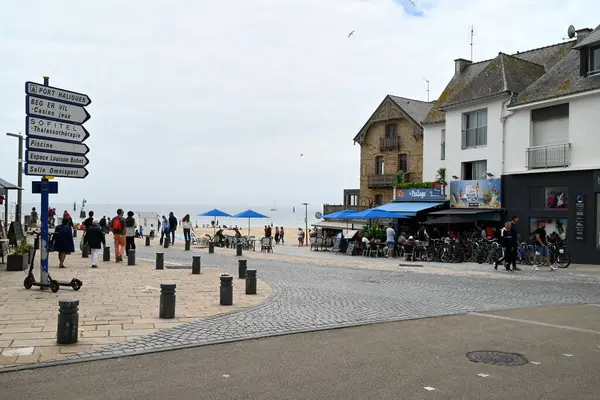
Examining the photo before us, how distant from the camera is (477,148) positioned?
29.0 m

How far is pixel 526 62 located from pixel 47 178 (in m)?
26.6

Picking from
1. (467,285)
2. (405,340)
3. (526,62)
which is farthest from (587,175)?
(405,340)

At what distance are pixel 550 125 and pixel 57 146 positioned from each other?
2157cm

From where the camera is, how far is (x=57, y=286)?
1138 centimetres

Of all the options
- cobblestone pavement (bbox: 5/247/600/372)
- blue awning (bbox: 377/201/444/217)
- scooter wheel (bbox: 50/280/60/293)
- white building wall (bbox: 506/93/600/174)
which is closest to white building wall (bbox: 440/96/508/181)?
blue awning (bbox: 377/201/444/217)

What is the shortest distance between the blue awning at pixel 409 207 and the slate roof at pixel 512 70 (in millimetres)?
5348

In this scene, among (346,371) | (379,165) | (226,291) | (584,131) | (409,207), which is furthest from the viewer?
(379,165)

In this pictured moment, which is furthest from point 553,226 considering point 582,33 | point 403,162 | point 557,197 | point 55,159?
point 55,159

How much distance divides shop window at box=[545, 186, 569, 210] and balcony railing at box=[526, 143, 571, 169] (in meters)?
1.06

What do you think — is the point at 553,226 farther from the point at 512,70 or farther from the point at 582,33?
the point at 582,33

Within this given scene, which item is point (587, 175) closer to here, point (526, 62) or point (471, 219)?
point (471, 219)

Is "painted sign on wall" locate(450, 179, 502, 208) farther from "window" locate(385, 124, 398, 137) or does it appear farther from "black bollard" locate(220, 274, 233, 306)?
"black bollard" locate(220, 274, 233, 306)

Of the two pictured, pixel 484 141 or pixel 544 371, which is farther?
pixel 484 141

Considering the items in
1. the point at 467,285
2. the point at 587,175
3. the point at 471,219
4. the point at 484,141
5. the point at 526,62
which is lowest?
the point at 467,285
